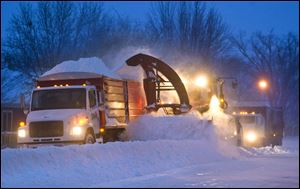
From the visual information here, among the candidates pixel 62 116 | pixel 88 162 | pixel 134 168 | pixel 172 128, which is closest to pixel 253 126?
pixel 172 128

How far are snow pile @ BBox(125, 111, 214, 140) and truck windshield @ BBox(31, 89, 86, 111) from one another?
10.3 ft

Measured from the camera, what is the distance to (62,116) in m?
19.4

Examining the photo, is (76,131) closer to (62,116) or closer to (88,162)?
(62,116)

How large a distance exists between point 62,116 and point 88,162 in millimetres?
4696

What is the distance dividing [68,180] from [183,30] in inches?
1453

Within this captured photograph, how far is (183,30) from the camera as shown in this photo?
49344 mm

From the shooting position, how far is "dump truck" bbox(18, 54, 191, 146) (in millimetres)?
19375

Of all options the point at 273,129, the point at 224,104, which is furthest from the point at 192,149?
the point at 273,129

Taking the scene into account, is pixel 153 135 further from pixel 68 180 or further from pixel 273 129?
pixel 273 129

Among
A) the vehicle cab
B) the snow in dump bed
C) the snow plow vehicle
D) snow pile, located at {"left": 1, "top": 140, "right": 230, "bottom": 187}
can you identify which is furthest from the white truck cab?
the vehicle cab

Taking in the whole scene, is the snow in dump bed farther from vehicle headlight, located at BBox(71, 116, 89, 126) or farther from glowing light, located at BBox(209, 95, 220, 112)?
glowing light, located at BBox(209, 95, 220, 112)

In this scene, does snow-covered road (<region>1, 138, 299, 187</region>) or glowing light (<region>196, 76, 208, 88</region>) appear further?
glowing light (<region>196, 76, 208, 88</region>)

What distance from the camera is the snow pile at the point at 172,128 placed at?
2194cm

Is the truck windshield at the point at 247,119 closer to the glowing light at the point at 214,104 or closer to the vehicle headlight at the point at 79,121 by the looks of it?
the glowing light at the point at 214,104
